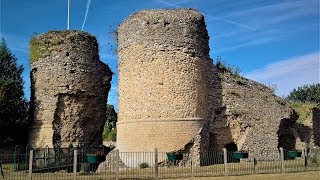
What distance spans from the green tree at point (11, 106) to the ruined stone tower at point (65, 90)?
1.01m

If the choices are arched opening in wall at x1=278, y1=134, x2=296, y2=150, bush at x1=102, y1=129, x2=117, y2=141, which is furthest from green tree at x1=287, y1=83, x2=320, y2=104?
arched opening in wall at x1=278, y1=134, x2=296, y2=150

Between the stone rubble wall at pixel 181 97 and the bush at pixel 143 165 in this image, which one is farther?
the stone rubble wall at pixel 181 97

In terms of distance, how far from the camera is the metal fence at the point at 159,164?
18859 mm

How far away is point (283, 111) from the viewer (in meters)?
24.6

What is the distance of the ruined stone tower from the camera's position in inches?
1032

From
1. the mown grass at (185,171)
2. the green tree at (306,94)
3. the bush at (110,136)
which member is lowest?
the mown grass at (185,171)

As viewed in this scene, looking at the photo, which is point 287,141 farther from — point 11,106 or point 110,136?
point 110,136

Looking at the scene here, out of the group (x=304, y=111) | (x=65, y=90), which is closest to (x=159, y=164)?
(x=65, y=90)

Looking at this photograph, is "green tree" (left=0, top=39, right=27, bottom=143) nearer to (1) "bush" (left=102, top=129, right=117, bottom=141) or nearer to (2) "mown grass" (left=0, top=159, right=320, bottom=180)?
(2) "mown grass" (left=0, top=159, right=320, bottom=180)

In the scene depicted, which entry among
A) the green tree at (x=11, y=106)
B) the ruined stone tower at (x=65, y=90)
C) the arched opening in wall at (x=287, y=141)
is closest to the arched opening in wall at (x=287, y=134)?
the arched opening in wall at (x=287, y=141)

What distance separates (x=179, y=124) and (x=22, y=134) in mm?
11329

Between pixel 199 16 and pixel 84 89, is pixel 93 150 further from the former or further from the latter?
pixel 199 16

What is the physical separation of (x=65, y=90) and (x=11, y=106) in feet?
11.8

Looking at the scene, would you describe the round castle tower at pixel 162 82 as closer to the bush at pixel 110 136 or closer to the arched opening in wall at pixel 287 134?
the arched opening in wall at pixel 287 134
